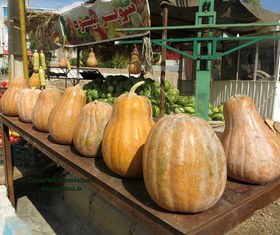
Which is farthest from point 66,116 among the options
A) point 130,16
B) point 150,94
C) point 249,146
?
point 150,94

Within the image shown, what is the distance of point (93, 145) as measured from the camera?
1.59 meters

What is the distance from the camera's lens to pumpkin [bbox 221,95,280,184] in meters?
1.25

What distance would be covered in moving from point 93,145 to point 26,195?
273 centimetres

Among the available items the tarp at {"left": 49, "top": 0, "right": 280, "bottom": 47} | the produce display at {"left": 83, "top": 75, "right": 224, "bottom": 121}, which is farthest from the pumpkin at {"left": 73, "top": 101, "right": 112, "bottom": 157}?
the produce display at {"left": 83, "top": 75, "right": 224, "bottom": 121}

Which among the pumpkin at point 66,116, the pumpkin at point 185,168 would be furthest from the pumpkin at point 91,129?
the pumpkin at point 185,168

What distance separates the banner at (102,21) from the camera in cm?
399

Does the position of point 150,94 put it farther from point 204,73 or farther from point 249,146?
point 249,146

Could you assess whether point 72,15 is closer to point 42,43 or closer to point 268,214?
point 42,43

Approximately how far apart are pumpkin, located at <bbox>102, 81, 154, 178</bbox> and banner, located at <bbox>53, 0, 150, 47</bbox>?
8.97 feet

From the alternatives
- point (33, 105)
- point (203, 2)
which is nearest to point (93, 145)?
point (33, 105)

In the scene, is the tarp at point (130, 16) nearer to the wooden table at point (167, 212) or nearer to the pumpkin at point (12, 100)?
the pumpkin at point (12, 100)

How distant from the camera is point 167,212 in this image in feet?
3.38

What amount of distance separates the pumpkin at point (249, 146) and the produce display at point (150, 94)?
2843mm

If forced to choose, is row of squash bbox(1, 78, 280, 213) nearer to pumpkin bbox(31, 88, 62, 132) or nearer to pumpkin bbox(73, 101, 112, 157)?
pumpkin bbox(73, 101, 112, 157)
